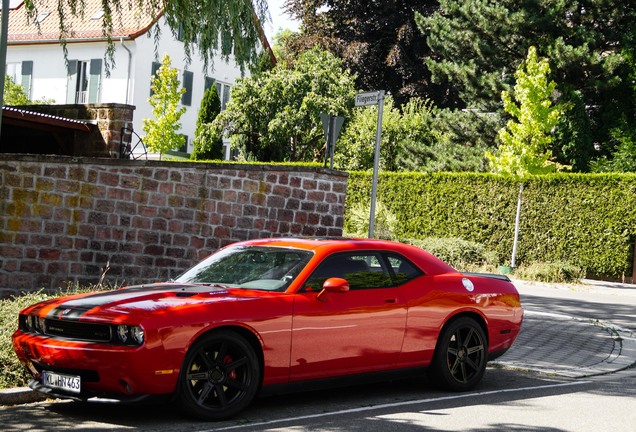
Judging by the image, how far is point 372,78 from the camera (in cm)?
4528

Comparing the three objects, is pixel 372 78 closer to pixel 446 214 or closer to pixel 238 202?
pixel 446 214

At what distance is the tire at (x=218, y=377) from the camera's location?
7.22 m

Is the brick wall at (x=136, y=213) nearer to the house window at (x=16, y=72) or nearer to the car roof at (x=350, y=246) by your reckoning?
the car roof at (x=350, y=246)

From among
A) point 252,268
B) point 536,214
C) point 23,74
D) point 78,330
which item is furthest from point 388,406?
point 23,74

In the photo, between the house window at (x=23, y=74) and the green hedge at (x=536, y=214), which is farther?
the house window at (x=23, y=74)

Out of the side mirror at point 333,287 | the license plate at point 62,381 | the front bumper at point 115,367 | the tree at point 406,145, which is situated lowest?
the license plate at point 62,381

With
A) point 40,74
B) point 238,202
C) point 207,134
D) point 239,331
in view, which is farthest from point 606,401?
point 40,74

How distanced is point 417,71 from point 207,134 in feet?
33.6

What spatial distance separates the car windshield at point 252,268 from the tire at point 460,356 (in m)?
1.67

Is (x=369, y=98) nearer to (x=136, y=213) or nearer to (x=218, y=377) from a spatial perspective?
(x=136, y=213)

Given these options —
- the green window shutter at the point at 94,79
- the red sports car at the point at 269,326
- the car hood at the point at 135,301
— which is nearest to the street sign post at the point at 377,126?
the red sports car at the point at 269,326

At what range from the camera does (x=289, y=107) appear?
39719mm

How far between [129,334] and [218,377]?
81 cm

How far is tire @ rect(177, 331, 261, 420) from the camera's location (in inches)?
284
